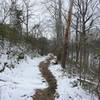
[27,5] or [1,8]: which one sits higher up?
[27,5]

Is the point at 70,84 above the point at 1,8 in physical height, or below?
below

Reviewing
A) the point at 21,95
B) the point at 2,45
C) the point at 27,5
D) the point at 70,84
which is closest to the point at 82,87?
the point at 70,84

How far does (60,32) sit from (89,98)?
100 feet

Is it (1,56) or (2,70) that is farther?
(1,56)

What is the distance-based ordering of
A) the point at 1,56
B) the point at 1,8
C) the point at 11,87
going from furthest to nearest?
the point at 1,8, the point at 1,56, the point at 11,87

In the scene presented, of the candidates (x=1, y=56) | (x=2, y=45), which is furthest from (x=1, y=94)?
(x=2, y=45)

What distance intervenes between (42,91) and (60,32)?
3069 centimetres

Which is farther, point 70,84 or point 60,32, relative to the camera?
point 60,32

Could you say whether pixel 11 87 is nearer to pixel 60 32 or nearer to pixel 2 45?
pixel 2 45

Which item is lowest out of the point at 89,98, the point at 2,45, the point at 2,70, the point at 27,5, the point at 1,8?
the point at 89,98

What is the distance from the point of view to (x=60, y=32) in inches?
1614

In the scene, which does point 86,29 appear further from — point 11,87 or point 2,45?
point 11,87

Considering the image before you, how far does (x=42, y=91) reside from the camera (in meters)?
10.8

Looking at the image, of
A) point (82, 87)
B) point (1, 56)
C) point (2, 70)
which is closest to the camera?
point (82, 87)
